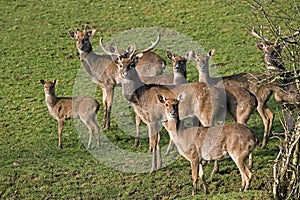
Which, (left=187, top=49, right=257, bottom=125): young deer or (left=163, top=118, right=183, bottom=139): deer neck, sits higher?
(left=187, top=49, right=257, bottom=125): young deer

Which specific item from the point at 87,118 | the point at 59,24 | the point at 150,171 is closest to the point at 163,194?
the point at 150,171

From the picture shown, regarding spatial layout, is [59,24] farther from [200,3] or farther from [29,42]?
[200,3]

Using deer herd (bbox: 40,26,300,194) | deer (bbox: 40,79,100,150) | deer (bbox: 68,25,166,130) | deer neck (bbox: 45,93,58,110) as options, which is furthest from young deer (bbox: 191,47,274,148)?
deer neck (bbox: 45,93,58,110)

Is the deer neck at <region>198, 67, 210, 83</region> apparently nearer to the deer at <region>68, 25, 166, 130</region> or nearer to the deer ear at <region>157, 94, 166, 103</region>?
the deer at <region>68, 25, 166, 130</region>

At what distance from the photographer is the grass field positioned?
10.6 m

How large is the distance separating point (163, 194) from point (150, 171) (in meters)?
0.81

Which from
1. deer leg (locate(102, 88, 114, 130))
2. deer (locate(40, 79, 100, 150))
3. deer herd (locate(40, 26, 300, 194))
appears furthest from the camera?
Result: deer leg (locate(102, 88, 114, 130))

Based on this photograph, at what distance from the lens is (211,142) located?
10.0 m

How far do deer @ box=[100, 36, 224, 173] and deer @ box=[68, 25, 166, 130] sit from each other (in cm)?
133

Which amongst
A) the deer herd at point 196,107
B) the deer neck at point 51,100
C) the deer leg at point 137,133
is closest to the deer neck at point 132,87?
the deer herd at point 196,107

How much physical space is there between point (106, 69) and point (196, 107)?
2.79 metres

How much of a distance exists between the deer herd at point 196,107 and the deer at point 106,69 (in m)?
0.04

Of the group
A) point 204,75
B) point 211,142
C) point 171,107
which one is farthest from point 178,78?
point 211,142

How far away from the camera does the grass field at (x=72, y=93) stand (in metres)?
10.6
